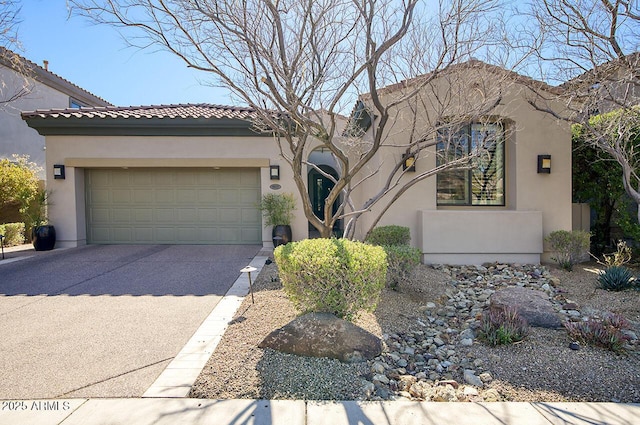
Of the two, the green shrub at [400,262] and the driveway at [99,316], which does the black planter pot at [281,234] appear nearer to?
the driveway at [99,316]

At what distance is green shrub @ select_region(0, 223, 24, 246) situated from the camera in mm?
11087

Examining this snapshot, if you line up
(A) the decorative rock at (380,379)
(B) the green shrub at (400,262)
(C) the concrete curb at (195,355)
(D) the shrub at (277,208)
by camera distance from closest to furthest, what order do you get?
(C) the concrete curb at (195,355) → (A) the decorative rock at (380,379) → (B) the green shrub at (400,262) → (D) the shrub at (277,208)

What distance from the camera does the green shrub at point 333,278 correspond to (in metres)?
4.13

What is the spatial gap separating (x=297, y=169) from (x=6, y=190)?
1140 cm

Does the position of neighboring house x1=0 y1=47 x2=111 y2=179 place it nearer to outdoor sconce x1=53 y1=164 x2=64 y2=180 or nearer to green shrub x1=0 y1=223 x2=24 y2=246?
outdoor sconce x1=53 y1=164 x2=64 y2=180

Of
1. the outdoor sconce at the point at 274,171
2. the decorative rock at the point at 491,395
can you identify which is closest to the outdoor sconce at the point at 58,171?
the outdoor sconce at the point at 274,171

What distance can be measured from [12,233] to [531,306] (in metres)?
14.3

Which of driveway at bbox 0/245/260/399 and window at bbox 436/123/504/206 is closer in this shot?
driveway at bbox 0/245/260/399

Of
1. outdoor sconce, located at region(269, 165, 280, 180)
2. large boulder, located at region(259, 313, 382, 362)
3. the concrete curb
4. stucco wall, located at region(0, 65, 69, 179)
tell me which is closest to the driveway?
the concrete curb

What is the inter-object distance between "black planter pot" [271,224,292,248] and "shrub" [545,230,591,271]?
6.64 meters

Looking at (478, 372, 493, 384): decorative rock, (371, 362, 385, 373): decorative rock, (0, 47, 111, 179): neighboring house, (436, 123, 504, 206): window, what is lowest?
(478, 372, 493, 384): decorative rock

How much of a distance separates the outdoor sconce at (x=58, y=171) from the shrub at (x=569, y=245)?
13516 millimetres

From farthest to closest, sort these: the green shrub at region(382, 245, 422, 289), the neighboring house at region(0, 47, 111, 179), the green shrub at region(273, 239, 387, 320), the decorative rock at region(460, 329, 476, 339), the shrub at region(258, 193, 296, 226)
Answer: the neighboring house at region(0, 47, 111, 179) < the shrub at region(258, 193, 296, 226) < the green shrub at region(382, 245, 422, 289) < the decorative rock at region(460, 329, 476, 339) < the green shrub at region(273, 239, 387, 320)

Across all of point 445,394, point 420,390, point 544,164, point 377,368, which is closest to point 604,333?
point 445,394
